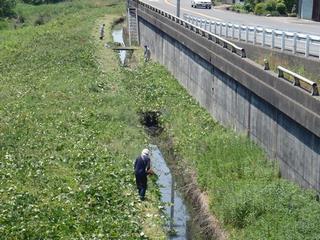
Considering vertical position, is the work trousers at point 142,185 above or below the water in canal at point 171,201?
above

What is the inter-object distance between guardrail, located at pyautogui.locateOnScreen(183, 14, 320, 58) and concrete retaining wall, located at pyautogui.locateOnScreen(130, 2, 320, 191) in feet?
5.45

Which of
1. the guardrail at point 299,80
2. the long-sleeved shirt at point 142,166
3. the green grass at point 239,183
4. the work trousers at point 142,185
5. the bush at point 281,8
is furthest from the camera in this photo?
the bush at point 281,8

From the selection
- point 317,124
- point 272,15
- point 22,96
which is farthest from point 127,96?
point 272,15

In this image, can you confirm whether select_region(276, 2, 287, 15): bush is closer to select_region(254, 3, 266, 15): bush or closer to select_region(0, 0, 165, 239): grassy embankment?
select_region(254, 3, 266, 15): bush

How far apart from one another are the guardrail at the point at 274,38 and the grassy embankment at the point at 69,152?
19.2ft

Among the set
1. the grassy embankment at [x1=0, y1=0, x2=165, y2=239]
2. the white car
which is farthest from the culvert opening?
the white car

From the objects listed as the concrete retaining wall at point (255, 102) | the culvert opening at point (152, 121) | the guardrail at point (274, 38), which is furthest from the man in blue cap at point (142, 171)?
the culvert opening at point (152, 121)

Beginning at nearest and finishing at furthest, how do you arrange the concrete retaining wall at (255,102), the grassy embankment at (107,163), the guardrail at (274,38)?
the grassy embankment at (107,163), the concrete retaining wall at (255,102), the guardrail at (274,38)

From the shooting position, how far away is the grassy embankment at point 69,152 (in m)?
16.6

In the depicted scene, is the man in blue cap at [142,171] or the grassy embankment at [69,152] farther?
the man in blue cap at [142,171]

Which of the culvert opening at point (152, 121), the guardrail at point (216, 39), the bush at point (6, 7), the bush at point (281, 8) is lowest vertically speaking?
the bush at point (6, 7)

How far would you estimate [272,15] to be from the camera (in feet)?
186

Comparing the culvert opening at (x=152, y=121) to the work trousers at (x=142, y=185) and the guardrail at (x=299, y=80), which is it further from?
the guardrail at (x=299, y=80)

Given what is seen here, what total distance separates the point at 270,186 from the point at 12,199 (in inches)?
260
